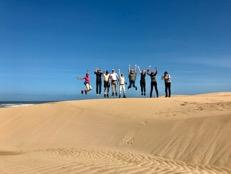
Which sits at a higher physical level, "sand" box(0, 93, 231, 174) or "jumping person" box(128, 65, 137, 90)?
"jumping person" box(128, 65, 137, 90)

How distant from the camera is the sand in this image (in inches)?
424

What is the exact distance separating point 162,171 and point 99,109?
10.7 metres

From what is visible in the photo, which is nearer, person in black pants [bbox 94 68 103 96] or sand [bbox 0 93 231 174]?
sand [bbox 0 93 231 174]

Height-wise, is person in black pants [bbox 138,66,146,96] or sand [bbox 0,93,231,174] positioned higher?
person in black pants [bbox 138,66,146,96]

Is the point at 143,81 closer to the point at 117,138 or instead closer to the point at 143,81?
the point at 143,81

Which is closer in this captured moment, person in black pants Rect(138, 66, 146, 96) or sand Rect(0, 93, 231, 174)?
sand Rect(0, 93, 231, 174)

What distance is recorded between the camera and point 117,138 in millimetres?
16594

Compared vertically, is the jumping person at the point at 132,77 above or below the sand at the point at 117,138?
above

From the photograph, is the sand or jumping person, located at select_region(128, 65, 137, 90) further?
jumping person, located at select_region(128, 65, 137, 90)

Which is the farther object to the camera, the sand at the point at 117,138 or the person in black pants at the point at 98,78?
the person in black pants at the point at 98,78

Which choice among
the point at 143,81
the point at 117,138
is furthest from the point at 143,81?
the point at 117,138

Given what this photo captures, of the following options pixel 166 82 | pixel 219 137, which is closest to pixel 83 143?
pixel 219 137

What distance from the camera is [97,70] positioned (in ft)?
80.6

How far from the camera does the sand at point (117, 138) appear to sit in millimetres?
10781
